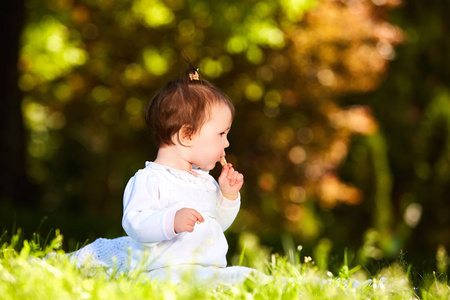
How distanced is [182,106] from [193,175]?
15.9 inches

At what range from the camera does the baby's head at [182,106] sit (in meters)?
3.94

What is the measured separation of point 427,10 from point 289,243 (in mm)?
9350

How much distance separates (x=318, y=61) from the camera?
13320 mm

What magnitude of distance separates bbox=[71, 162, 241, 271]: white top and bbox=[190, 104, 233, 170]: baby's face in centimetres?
13

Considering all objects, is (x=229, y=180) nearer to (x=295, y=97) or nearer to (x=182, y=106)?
(x=182, y=106)

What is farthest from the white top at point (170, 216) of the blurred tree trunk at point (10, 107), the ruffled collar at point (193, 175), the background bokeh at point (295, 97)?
the blurred tree trunk at point (10, 107)

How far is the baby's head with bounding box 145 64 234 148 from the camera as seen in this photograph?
Answer: 3.94 meters

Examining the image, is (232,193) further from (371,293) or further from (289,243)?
(289,243)

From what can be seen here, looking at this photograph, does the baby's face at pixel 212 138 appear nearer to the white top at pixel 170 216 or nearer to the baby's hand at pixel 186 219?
the white top at pixel 170 216

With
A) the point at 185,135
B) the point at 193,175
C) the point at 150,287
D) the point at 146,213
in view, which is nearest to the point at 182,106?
the point at 185,135

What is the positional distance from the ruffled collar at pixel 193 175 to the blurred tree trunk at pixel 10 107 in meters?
7.66

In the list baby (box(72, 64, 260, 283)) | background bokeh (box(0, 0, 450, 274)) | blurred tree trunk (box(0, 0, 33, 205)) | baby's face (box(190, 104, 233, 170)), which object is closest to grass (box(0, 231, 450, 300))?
baby (box(72, 64, 260, 283))

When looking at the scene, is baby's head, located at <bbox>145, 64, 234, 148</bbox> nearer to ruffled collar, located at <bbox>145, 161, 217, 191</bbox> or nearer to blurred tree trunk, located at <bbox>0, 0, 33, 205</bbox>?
ruffled collar, located at <bbox>145, 161, 217, 191</bbox>

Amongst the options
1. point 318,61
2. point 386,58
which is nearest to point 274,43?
point 318,61
